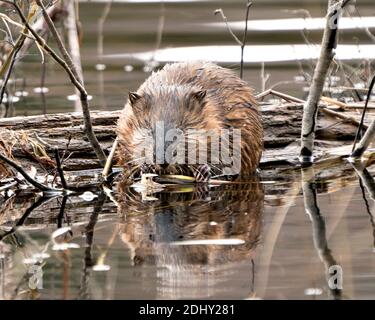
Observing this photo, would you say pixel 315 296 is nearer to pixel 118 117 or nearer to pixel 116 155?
pixel 116 155

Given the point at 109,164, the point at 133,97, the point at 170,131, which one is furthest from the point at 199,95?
the point at 109,164

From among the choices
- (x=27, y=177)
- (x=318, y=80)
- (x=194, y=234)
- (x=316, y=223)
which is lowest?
(x=194, y=234)

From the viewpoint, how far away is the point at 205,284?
4.81 metres

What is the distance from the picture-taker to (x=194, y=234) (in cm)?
575

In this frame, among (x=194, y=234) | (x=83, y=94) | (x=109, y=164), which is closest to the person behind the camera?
(x=194, y=234)

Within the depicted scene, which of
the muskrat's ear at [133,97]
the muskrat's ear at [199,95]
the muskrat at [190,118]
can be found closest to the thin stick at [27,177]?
the muskrat at [190,118]

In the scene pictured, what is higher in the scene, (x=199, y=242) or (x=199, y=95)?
(x=199, y=95)

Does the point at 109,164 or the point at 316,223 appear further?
the point at 109,164

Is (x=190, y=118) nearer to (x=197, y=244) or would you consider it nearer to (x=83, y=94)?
(x=83, y=94)

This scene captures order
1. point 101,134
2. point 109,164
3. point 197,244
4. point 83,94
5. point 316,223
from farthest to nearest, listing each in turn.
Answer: point 101,134
point 109,164
point 83,94
point 316,223
point 197,244

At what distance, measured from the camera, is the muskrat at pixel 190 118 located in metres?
6.94

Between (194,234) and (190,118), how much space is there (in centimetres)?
143

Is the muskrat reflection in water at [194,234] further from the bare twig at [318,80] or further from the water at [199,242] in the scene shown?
the bare twig at [318,80]

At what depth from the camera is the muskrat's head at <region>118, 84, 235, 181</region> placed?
22.5ft
